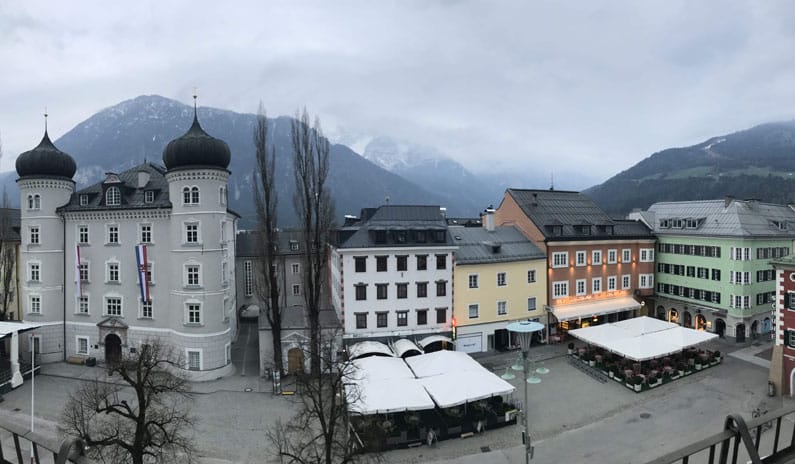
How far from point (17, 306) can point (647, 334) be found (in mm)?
57163

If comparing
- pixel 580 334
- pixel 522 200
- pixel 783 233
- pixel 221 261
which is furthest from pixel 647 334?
pixel 221 261

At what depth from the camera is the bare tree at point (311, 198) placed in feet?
111

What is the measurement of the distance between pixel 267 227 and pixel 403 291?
39.3 feet

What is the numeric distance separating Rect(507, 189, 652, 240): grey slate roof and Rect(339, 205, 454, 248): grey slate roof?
10663 mm

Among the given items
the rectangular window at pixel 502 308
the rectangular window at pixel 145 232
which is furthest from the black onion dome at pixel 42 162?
the rectangular window at pixel 502 308

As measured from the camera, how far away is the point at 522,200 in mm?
45938

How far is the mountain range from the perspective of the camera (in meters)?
113

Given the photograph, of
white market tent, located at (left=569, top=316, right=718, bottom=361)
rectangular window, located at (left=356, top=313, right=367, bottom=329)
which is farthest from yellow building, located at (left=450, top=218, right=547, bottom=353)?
rectangular window, located at (left=356, top=313, right=367, bottom=329)

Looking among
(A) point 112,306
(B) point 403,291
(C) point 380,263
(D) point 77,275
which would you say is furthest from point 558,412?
(D) point 77,275

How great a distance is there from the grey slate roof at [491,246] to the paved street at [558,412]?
875cm

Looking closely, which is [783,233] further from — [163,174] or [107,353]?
[107,353]

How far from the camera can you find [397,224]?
37.7m

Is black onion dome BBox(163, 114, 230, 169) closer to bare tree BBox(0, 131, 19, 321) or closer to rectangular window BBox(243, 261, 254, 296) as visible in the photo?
bare tree BBox(0, 131, 19, 321)

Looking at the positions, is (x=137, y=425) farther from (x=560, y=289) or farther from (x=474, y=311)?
(x=560, y=289)
